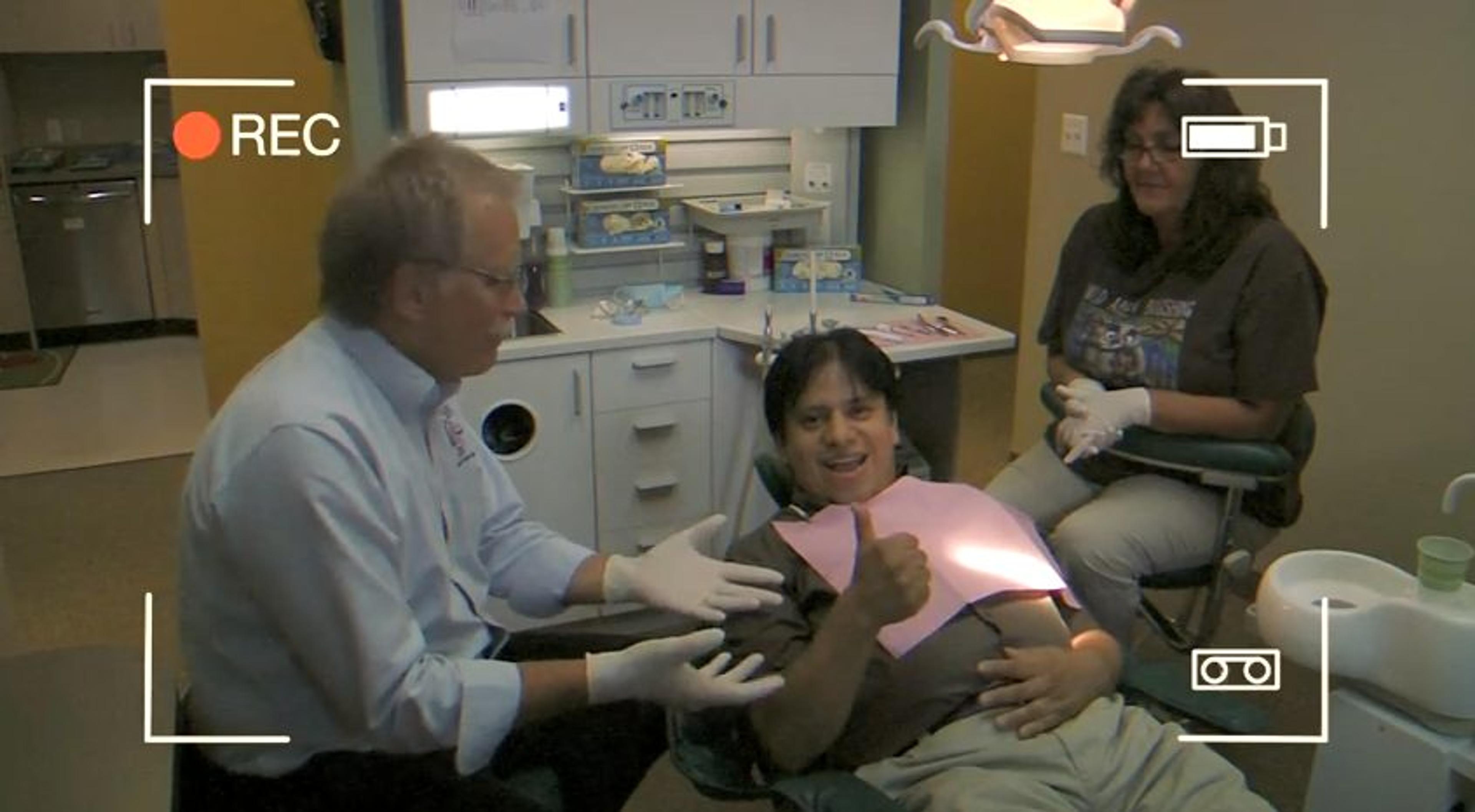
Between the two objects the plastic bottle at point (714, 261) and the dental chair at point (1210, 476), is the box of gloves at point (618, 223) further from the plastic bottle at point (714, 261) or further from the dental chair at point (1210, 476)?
the dental chair at point (1210, 476)

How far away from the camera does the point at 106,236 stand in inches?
193

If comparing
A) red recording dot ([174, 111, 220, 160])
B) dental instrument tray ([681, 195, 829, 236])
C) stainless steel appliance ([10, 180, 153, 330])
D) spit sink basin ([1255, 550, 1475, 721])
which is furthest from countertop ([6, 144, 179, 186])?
spit sink basin ([1255, 550, 1475, 721])

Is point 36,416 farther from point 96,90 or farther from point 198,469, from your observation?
point 198,469

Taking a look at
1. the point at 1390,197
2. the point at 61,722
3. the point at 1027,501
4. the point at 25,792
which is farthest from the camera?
the point at 1390,197

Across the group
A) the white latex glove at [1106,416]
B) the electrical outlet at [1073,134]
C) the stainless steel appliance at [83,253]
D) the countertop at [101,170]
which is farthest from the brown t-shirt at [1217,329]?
the stainless steel appliance at [83,253]

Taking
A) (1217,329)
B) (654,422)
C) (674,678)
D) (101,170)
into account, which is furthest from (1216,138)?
(101,170)

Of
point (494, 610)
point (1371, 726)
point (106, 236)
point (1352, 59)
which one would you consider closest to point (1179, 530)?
point (1371, 726)

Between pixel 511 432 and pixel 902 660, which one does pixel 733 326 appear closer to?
pixel 511 432

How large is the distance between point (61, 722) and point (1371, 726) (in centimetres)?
140

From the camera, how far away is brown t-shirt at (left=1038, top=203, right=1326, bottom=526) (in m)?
1.85

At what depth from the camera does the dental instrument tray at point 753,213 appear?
8.88ft

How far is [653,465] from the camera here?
8.26 feet

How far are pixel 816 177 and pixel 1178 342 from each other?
1139 mm

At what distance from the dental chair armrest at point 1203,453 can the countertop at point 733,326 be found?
1.86 ft
